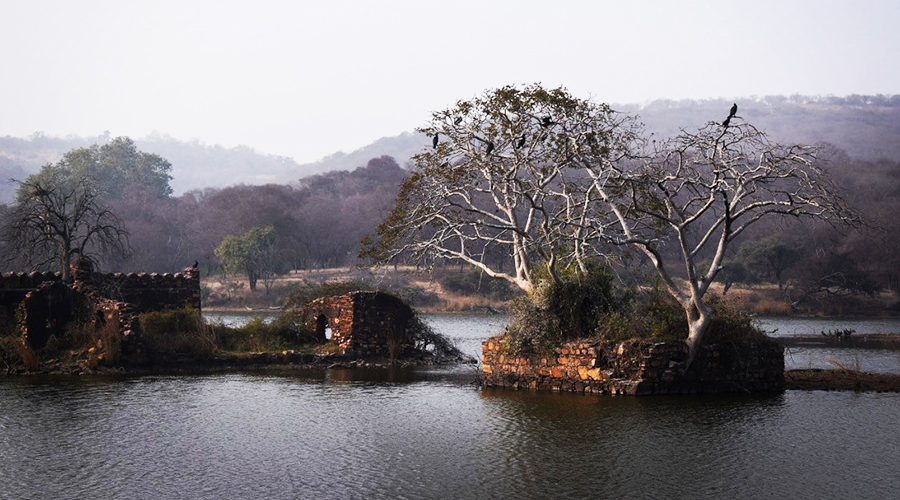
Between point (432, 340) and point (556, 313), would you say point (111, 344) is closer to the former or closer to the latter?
point (432, 340)

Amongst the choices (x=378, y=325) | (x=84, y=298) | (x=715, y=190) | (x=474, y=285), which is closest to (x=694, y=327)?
(x=715, y=190)

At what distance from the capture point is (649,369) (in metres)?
19.7

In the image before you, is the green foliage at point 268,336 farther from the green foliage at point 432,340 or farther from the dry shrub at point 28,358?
the dry shrub at point 28,358

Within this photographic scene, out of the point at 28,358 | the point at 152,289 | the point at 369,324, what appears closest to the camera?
the point at 28,358

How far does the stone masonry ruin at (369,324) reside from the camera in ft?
92.6

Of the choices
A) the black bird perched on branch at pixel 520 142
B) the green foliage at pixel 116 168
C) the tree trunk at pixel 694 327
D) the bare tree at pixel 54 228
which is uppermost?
the green foliage at pixel 116 168

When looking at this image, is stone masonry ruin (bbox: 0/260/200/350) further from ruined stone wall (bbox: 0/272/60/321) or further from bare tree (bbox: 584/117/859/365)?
bare tree (bbox: 584/117/859/365)

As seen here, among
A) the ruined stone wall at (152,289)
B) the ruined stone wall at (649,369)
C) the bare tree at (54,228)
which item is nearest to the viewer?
the ruined stone wall at (649,369)

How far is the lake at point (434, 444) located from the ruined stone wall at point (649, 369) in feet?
1.72

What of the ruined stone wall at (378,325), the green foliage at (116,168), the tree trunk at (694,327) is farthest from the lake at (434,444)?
the green foliage at (116,168)

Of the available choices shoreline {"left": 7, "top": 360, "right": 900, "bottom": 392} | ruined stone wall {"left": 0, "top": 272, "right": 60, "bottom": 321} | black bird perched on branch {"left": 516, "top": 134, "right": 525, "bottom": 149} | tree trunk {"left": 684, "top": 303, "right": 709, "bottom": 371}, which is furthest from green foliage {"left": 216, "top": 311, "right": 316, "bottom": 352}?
tree trunk {"left": 684, "top": 303, "right": 709, "bottom": 371}

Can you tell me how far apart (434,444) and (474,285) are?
4628cm

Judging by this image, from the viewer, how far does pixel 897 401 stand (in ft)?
63.4

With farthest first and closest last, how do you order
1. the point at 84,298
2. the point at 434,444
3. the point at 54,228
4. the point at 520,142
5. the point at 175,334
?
Result: the point at 54,228
the point at 84,298
the point at 175,334
the point at 520,142
the point at 434,444
